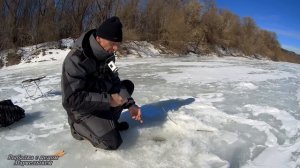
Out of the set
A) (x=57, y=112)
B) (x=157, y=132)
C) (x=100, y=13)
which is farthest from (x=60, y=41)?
(x=157, y=132)

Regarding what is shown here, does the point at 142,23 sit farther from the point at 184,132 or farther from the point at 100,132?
the point at 100,132

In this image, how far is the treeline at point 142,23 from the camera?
54.6 feet

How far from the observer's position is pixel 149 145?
129 inches

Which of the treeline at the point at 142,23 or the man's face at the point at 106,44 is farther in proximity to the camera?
the treeline at the point at 142,23

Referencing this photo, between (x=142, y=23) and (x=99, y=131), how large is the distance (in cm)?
1902

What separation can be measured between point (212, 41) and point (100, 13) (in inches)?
300

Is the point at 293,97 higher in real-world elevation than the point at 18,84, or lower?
higher

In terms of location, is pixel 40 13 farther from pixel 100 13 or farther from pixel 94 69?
pixel 94 69

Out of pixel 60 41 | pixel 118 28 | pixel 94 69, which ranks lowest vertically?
pixel 60 41

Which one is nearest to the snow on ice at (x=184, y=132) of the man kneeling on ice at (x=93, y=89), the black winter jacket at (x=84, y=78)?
the man kneeling on ice at (x=93, y=89)

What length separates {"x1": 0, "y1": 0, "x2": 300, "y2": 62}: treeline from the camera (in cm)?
1666

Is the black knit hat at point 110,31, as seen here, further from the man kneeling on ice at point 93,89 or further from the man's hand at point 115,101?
the man's hand at point 115,101

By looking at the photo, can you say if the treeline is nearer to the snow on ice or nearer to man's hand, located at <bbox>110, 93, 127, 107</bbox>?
the snow on ice

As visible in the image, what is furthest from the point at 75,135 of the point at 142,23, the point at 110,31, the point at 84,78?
the point at 142,23
